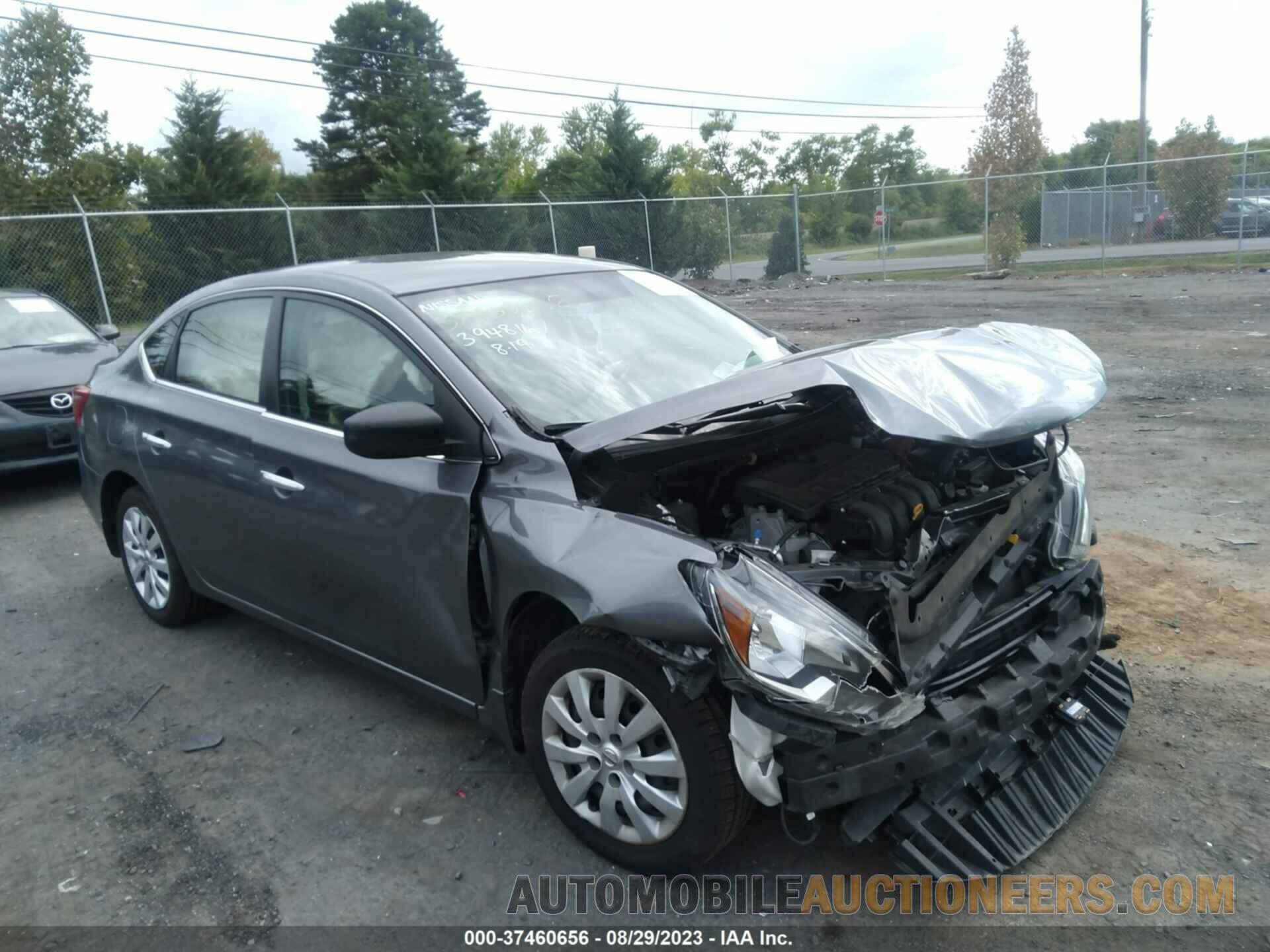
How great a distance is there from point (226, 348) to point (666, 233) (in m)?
20.4

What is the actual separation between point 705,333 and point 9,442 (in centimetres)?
595

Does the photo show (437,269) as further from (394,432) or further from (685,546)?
(685,546)

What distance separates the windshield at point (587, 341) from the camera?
11.2 feet

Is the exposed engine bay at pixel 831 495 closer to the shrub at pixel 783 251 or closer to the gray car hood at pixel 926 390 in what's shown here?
the gray car hood at pixel 926 390

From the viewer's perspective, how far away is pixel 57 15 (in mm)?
27844

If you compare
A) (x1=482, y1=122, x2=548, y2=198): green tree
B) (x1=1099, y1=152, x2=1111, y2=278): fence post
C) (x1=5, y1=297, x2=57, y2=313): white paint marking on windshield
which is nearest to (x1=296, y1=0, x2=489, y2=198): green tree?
(x1=482, y1=122, x2=548, y2=198): green tree

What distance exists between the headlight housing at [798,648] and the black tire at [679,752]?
0.74 ft

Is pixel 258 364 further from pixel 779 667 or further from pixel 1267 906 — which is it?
pixel 1267 906

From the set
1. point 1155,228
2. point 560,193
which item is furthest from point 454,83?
point 1155,228

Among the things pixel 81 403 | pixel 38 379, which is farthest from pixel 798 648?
pixel 38 379

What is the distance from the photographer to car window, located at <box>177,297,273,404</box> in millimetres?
4156

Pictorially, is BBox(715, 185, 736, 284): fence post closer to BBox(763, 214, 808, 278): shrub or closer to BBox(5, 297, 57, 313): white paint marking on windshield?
BBox(763, 214, 808, 278): shrub

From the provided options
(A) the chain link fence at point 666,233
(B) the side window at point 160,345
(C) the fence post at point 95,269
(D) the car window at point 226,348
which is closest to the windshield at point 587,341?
(D) the car window at point 226,348

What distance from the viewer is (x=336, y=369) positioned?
379 cm
